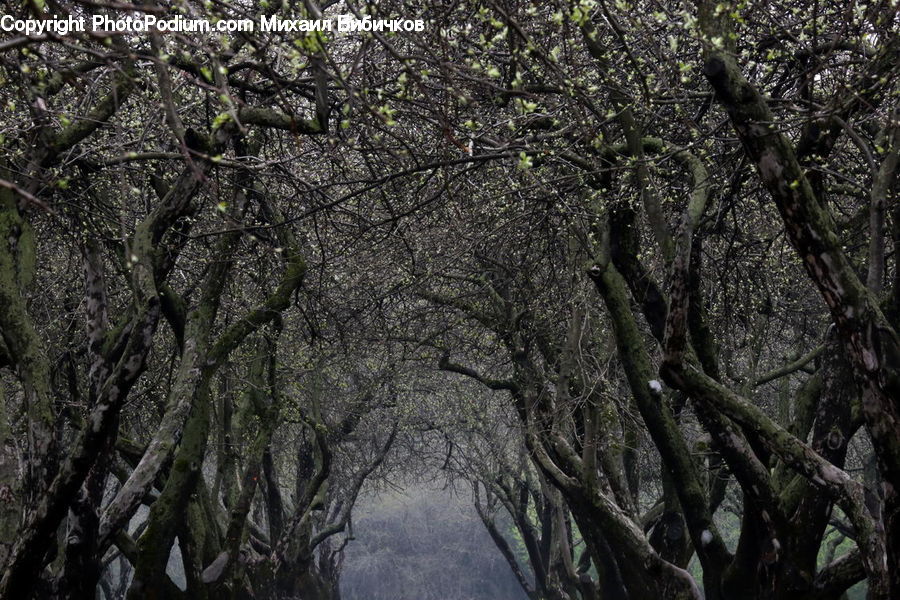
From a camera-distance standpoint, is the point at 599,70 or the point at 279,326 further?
the point at 279,326

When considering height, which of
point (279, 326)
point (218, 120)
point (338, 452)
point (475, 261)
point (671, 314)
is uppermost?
point (338, 452)

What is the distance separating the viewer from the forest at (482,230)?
5824mm

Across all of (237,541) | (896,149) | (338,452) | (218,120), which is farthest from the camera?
(338,452)

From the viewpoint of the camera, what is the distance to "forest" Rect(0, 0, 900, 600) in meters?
5.82

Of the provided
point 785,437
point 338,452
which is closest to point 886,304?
point 785,437

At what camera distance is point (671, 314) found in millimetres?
7336

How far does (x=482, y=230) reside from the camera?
12039 mm

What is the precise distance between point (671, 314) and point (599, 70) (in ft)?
7.76

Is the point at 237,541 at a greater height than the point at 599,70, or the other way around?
the point at 599,70

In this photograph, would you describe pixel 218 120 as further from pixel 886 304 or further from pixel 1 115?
pixel 886 304

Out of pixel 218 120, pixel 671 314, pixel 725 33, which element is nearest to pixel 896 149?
pixel 725 33

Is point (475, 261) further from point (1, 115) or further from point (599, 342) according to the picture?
point (1, 115)

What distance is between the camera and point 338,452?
991 inches

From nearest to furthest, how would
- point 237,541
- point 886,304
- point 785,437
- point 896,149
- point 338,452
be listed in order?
1. point 896,149
2. point 785,437
3. point 886,304
4. point 237,541
5. point 338,452
